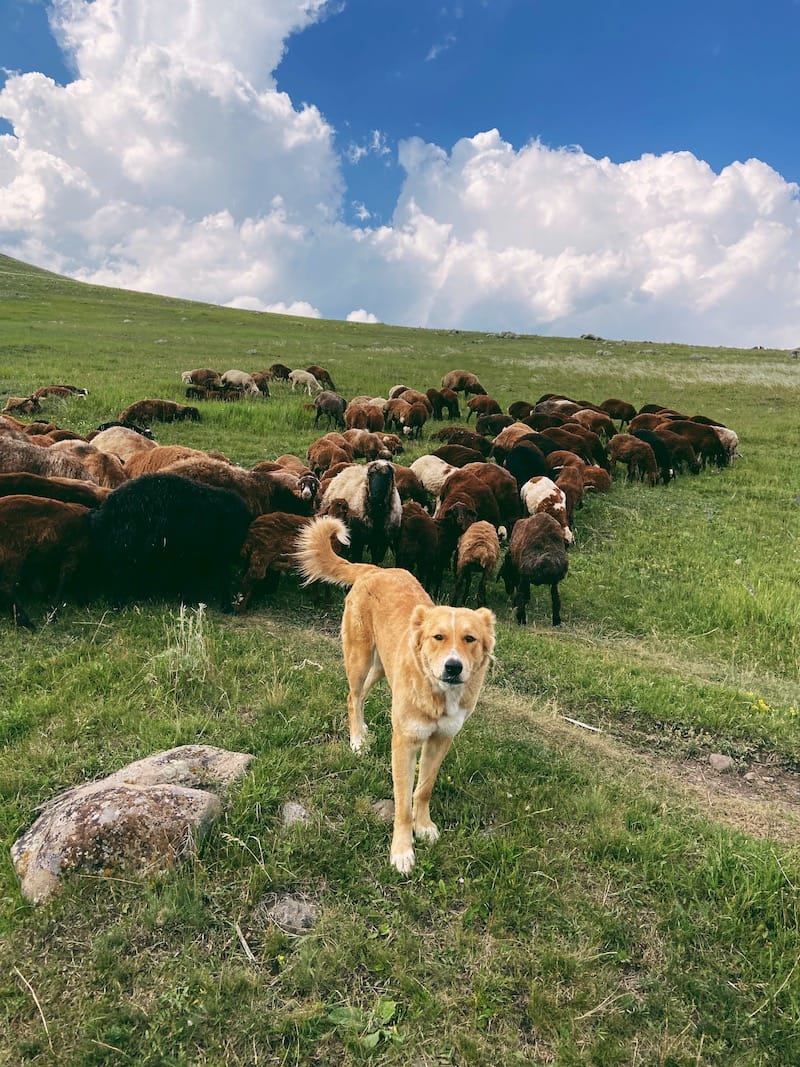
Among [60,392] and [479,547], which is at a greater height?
[60,392]

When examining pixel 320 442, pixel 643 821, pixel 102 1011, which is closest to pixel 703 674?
pixel 643 821

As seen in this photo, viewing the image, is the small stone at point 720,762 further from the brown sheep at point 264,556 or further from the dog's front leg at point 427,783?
the brown sheep at point 264,556

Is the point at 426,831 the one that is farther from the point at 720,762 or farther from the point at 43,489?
the point at 43,489

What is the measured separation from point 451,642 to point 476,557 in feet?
18.5

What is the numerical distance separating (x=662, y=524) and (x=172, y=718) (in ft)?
38.5

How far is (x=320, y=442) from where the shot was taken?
50.5 ft

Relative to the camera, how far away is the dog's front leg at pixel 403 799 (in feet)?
12.2

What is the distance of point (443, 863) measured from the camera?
377 centimetres

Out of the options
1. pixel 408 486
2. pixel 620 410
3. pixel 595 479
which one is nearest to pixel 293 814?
pixel 408 486

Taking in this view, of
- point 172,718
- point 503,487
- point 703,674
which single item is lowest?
point 703,674

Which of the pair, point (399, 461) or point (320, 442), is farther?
point (399, 461)

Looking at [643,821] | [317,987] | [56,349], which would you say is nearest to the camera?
[317,987]

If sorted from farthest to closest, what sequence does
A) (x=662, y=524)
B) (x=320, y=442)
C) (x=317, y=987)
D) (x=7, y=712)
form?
(x=320, y=442), (x=662, y=524), (x=7, y=712), (x=317, y=987)

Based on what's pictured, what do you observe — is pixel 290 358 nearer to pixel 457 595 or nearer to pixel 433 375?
pixel 433 375
